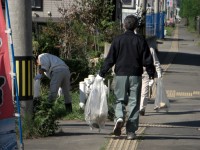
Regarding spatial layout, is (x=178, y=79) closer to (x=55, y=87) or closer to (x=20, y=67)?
(x=55, y=87)

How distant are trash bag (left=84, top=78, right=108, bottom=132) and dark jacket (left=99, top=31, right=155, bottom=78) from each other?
0.35 meters

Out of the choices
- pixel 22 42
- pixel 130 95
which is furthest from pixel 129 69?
pixel 22 42

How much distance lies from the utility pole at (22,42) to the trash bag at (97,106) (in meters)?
0.91

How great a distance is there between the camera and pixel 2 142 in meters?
6.16

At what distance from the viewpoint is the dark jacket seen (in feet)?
30.0

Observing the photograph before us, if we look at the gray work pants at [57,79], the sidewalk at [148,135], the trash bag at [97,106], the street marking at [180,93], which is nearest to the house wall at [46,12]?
the street marking at [180,93]

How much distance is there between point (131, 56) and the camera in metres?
9.18

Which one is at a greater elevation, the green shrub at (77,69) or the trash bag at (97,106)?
the trash bag at (97,106)

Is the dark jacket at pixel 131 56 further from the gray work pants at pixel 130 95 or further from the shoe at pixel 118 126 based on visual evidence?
the shoe at pixel 118 126

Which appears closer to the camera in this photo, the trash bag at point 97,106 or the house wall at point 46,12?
the trash bag at point 97,106

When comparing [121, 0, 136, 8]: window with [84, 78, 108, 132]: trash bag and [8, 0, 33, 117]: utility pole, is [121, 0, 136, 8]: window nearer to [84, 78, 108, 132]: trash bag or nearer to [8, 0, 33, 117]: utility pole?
[84, 78, 108, 132]: trash bag

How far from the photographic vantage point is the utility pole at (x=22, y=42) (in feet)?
29.3

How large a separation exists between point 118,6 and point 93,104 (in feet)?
71.0

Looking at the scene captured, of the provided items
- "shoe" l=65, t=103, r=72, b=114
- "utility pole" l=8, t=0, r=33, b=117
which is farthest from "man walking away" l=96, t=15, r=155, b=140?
"shoe" l=65, t=103, r=72, b=114
